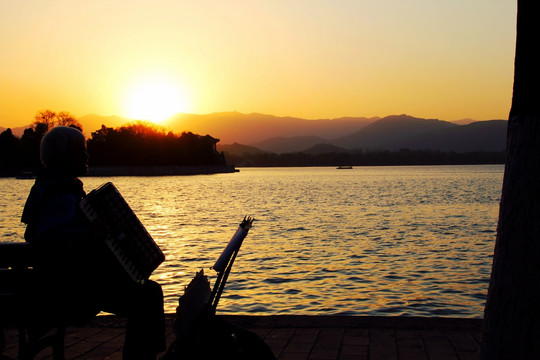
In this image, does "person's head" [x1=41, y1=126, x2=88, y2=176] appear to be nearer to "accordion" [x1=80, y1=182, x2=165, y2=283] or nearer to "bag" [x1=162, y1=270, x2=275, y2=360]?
"accordion" [x1=80, y1=182, x2=165, y2=283]

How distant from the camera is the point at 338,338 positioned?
580 cm

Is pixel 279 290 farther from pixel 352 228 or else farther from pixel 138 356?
pixel 352 228

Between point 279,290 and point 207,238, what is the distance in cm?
1184

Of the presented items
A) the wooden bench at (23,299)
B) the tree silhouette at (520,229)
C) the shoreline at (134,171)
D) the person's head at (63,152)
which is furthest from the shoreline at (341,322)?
the shoreline at (134,171)

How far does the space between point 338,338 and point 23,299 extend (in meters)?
2.80

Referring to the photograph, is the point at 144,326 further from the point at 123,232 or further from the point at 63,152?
the point at 63,152

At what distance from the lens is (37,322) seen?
13.8 feet

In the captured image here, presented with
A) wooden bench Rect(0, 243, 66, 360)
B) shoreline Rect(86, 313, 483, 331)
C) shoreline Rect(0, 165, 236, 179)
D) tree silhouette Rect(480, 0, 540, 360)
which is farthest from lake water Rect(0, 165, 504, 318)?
shoreline Rect(0, 165, 236, 179)

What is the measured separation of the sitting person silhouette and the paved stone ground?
1.36m

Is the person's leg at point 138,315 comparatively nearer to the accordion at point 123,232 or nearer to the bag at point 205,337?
the accordion at point 123,232

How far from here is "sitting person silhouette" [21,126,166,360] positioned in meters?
3.99

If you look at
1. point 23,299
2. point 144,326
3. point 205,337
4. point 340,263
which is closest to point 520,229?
point 205,337

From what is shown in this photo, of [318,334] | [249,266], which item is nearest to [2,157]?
[249,266]

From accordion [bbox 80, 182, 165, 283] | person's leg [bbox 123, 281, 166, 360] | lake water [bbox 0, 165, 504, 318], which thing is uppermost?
accordion [bbox 80, 182, 165, 283]
